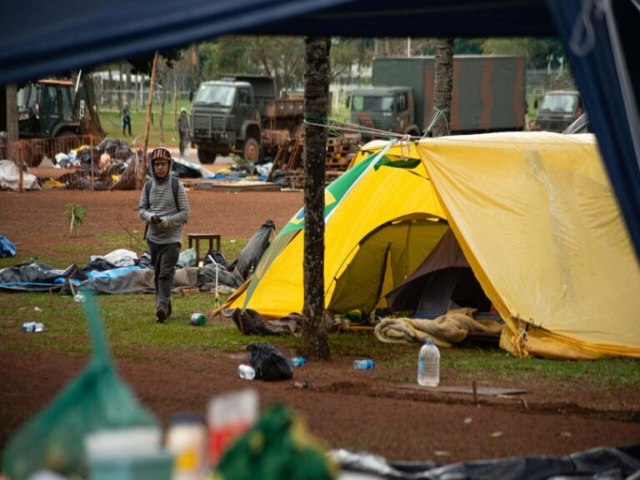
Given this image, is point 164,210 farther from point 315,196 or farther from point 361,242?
point 315,196

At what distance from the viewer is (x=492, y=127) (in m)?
44.2

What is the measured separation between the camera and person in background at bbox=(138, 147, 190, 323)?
12.4m

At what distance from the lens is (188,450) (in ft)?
13.3

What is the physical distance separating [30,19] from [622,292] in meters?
6.60

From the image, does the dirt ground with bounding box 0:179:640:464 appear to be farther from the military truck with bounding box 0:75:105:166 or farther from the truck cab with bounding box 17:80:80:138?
the truck cab with bounding box 17:80:80:138

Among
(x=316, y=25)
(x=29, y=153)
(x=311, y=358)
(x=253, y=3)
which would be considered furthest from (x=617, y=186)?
(x=29, y=153)

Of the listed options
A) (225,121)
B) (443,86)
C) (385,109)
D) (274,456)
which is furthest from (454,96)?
(274,456)

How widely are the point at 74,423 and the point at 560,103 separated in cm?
4415

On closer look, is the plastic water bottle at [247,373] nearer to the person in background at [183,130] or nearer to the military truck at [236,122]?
the military truck at [236,122]

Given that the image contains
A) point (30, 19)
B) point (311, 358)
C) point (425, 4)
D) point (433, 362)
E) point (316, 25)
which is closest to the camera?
point (30, 19)

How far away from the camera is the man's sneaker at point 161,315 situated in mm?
12445

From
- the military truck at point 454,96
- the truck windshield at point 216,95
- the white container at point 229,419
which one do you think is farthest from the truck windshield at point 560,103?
the white container at point 229,419

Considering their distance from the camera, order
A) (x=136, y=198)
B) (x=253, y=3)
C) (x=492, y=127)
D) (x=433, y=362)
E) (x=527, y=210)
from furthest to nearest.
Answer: (x=492, y=127) → (x=136, y=198) → (x=527, y=210) → (x=433, y=362) → (x=253, y=3)

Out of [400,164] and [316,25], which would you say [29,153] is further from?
[316,25]
